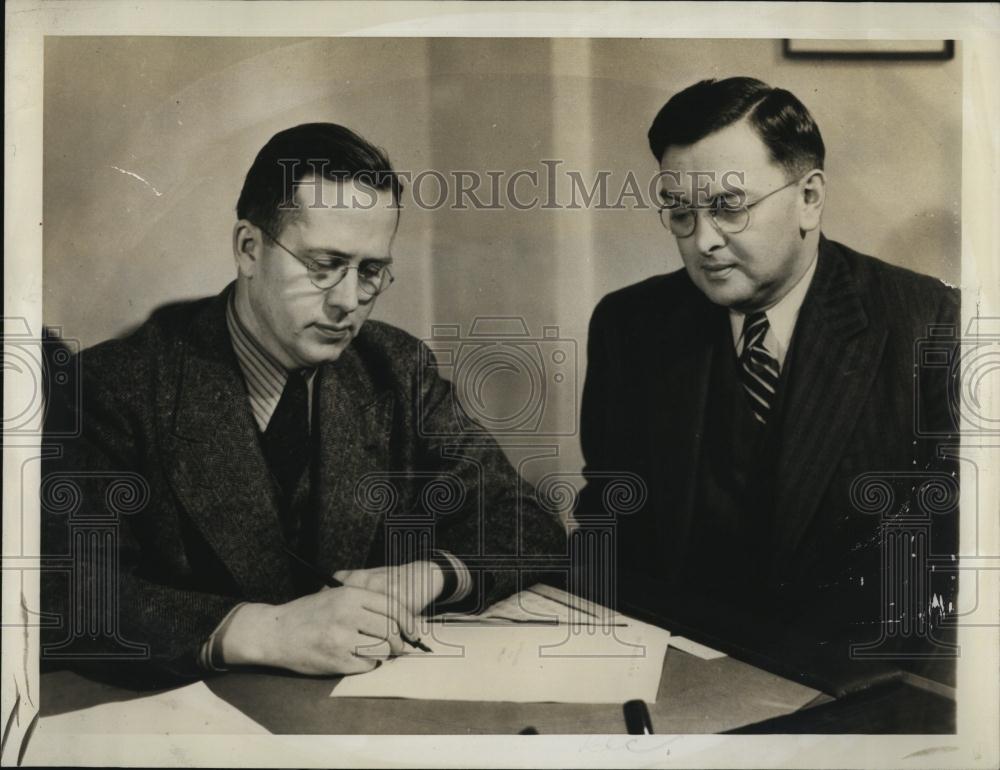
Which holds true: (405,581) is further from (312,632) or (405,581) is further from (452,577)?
(312,632)

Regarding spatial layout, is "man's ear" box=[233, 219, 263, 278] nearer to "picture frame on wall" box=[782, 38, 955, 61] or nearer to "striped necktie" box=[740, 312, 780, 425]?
"striped necktie" box=[740, 312, 780, 425]

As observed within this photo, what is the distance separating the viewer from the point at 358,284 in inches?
83.0

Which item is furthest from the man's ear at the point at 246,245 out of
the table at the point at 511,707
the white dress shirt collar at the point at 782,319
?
the white dress shirt collar at the point at 782,319

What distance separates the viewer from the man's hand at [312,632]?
6.82ft

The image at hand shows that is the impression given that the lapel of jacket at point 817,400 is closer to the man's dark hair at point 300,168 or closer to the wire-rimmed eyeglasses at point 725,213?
the wire-rimmed eyeglasses at point 725,213

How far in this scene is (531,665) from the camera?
83.9 inches

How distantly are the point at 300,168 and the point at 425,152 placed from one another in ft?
0.86

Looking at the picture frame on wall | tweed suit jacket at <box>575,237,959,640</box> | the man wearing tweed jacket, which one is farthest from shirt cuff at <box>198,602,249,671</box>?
the picture frame on wall

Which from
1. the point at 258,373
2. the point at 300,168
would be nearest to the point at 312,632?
the point at 258,373

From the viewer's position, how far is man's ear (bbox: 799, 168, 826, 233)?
2146 mm

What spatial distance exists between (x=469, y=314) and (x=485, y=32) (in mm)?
601

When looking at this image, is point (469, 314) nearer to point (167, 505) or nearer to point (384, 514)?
point (384, 514)

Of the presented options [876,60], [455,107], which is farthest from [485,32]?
[876,60]

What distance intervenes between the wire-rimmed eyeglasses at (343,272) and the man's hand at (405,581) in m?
0.57
